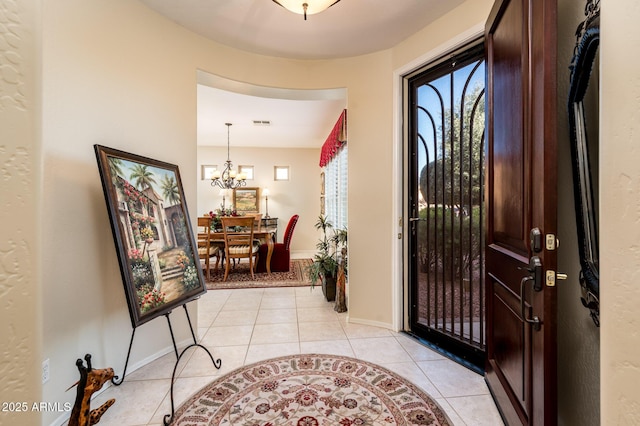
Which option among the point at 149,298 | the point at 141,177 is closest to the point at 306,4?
the point at 141,177

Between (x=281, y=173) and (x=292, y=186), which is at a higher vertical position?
(x=281, y=173)

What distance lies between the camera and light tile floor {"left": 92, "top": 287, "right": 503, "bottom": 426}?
5.34 feet

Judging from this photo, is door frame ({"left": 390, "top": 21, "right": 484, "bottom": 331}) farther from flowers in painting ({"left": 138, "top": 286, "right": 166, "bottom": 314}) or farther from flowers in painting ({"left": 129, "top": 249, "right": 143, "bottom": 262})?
flowers in painting ({"left": 129, "top": 249, "right": 143, "bottom": 262})

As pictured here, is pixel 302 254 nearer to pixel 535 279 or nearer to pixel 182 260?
pixel 182 260

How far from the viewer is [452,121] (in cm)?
219

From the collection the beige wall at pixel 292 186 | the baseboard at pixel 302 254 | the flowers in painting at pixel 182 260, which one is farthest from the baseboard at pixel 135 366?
the beige wall at pixel 292 186

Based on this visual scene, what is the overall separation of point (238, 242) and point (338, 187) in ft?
6.68

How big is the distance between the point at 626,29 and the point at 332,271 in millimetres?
3052

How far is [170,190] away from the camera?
79.9 inches

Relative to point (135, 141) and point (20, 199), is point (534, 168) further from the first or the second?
point (135, 141)

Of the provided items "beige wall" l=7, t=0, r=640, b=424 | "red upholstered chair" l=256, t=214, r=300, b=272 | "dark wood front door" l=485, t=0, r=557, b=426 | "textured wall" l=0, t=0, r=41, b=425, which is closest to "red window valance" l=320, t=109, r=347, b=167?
"beige wall" l=7, t=0, r=640, b=424

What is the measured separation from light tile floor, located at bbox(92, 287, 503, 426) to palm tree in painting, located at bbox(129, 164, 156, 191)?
1.39 m

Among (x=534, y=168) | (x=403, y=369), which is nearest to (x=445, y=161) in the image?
(x=534, y=168)

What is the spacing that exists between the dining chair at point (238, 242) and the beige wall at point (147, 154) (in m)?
2.02
